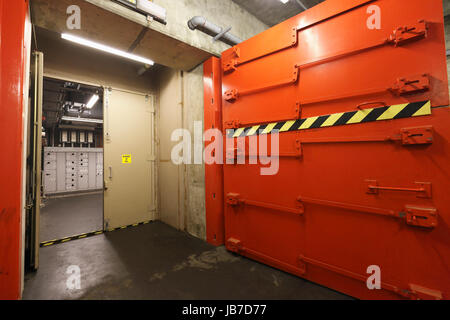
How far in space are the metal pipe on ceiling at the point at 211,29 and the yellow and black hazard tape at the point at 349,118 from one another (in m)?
1.64

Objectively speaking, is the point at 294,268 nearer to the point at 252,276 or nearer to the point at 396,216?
the point at 252,276

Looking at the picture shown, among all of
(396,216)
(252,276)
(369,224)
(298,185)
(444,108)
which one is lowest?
(252,276)

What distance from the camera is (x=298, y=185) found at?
2.35 metres

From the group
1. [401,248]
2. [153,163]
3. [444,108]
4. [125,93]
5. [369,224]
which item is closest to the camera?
[444,108]

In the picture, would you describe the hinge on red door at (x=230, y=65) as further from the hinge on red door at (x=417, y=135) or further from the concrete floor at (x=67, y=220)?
the concrete floor at (x=67, y=220)

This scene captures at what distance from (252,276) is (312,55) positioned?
8.97 feet

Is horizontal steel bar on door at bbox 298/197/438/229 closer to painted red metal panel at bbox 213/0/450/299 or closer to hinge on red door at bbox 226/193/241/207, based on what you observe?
painted red metal panel at bbox 213/0/450/299

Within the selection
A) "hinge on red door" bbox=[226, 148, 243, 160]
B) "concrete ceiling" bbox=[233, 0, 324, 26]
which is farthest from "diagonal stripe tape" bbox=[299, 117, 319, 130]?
"concrete ceiling" bbox=[233, 0, 324, 26]

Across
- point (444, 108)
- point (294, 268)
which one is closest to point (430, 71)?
point (444, 108)

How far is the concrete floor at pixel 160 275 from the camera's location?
6.95 ft

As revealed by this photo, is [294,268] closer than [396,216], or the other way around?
[396,216]

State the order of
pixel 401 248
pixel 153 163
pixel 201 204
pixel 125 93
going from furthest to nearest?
pixel 153 163 < pixel 125 93 < pixel 201 204 < pixel 401 248

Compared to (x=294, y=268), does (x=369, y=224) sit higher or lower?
higher

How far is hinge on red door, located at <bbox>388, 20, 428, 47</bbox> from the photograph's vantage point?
64.5 inches
